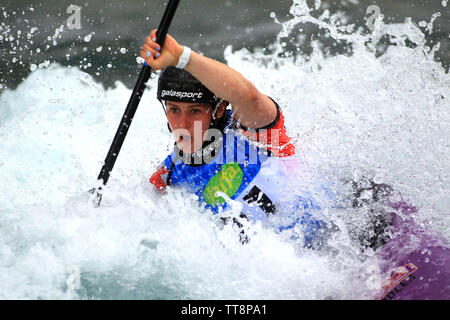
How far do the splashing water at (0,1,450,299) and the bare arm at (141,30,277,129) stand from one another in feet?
2.34

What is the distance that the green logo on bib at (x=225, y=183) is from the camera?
313 cm

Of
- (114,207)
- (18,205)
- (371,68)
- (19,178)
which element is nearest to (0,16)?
(19,178)

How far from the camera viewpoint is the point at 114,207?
3.35 m

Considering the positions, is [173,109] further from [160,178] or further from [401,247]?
[401,247]

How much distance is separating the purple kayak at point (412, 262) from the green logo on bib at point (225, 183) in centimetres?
92

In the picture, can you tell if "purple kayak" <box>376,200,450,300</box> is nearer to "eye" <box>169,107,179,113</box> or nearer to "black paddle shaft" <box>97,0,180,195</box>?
"eye" <box>169,107,179,113</box>

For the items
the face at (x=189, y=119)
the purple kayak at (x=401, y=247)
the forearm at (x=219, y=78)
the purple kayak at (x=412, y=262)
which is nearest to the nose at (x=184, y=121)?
the face at (x=189, y=119)

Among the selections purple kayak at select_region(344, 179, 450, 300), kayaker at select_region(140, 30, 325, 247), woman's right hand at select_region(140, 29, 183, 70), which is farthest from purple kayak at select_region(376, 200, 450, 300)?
woman's right hand at select_region(140, 29, 183, 70)

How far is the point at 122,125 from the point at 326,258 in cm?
141

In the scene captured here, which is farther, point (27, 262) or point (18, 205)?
point (18, 205)

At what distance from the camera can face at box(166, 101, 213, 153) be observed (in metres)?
3.00

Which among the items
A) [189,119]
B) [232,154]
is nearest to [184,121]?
[189,119]

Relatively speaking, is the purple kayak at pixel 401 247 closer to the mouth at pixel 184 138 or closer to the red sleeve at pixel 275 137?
the red sleeve at pixel 275 137

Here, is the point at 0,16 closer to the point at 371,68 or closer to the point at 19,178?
the point at 19,178
